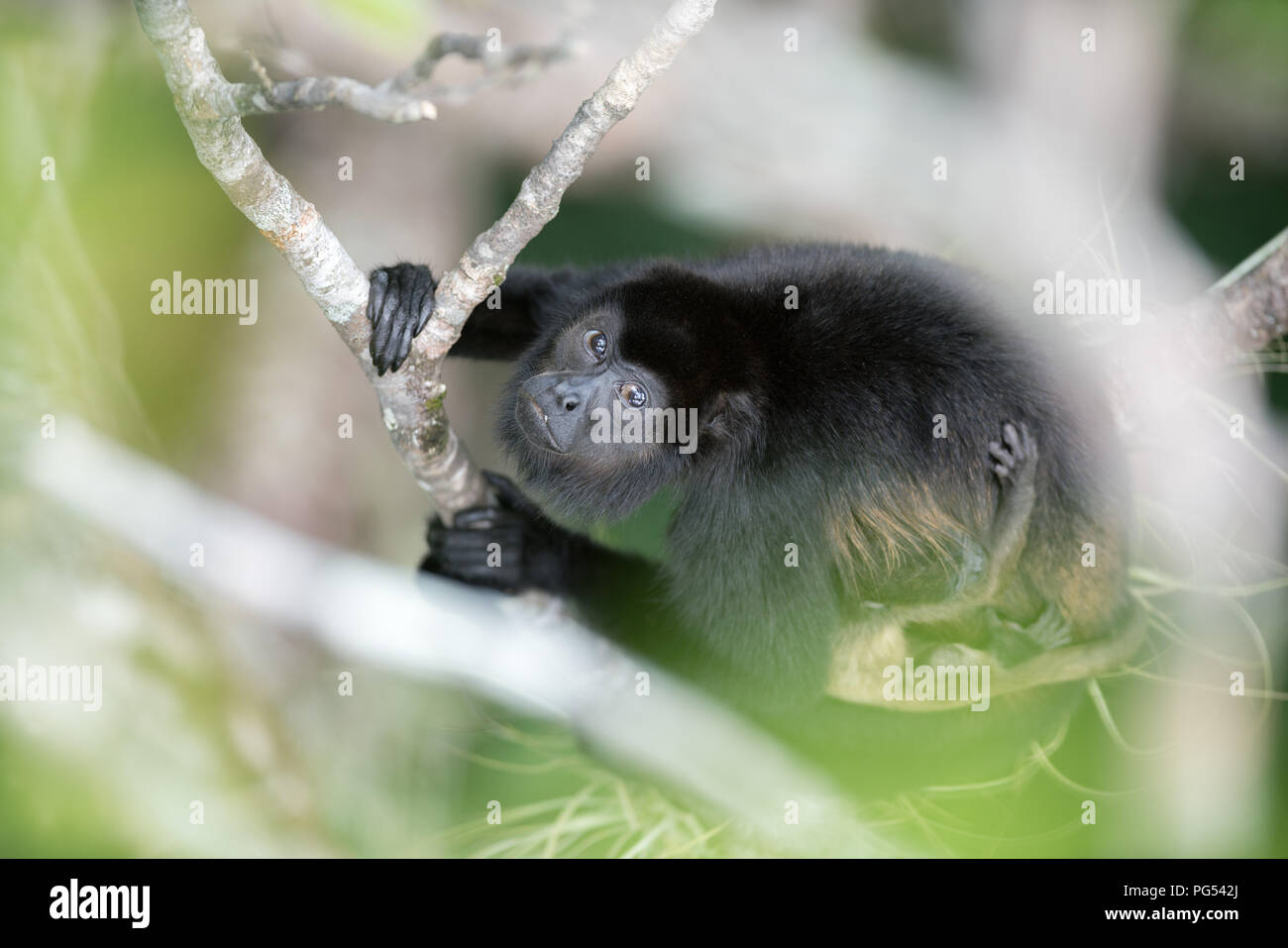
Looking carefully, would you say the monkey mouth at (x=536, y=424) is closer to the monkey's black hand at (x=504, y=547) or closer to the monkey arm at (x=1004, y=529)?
the monkey's black hand at (x=504, y=547)

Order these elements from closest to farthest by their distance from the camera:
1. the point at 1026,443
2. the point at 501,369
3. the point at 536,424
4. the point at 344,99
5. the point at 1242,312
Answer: the point at 344,99 → the point at 536,424 → the point at 1026,443 → the point at 1242,312 → the point at 501,369

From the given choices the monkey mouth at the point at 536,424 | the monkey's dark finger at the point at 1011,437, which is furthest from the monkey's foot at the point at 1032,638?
the monkey mouth at the point at 536,424

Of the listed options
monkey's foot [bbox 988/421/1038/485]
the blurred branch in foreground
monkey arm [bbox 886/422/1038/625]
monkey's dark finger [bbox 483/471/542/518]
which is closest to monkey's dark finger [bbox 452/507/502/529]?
monkey's dark finger [bbox 483/471/542/518]

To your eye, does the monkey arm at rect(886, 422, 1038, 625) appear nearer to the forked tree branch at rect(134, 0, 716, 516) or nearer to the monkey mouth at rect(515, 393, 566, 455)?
the monkey mouth at rect(515, 393, 566, 455)

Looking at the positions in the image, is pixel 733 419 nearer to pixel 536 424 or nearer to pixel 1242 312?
pixel 536 424

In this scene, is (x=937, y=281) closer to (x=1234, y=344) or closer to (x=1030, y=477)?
(x=1030, y=477)

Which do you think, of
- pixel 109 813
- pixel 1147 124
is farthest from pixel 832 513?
pixel 1147 124

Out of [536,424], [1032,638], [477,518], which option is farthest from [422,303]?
[1032,638]
